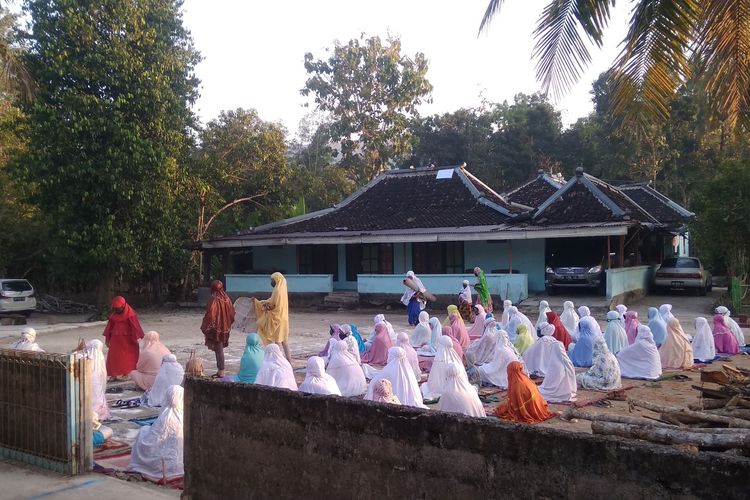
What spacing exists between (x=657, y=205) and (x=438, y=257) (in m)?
11.8

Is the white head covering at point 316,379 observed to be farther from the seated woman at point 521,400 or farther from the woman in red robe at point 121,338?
the woman in red robe at point 121,338

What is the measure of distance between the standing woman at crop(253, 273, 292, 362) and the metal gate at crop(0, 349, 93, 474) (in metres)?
4.60

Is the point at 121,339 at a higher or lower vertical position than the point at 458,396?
higher

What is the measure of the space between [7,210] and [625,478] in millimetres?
27246

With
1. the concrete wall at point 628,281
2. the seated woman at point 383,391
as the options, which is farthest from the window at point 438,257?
the seated woman at point 383,391

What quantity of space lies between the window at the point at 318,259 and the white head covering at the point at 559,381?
17.3 m

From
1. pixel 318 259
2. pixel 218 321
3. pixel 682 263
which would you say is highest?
pixel 318 259

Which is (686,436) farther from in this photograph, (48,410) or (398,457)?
(48,410)

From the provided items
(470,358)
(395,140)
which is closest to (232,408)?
(470,358)

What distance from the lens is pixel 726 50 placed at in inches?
237

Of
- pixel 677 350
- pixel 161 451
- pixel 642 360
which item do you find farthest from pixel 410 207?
pixel 161 451

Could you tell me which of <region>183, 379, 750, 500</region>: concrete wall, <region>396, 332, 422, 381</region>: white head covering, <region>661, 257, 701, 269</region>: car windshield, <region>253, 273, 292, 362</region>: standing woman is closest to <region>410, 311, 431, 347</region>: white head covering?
<region>396, 332, 422, 381</region>: white head covering

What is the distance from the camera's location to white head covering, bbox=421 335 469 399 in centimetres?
930

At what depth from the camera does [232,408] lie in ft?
16.6
